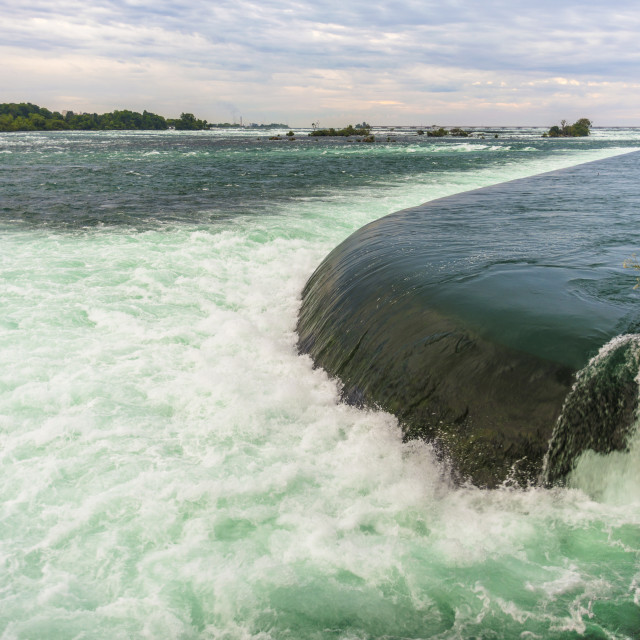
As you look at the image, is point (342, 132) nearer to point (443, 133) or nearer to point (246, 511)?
point (443, 133)

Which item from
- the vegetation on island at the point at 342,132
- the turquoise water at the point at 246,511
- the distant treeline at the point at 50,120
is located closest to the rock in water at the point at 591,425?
the turquoise water at the point at 246,511

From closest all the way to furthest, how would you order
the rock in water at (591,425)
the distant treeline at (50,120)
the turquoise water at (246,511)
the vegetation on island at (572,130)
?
the turquoise water at (246,511), the rock in water at (591,425), the vegetation on island at (572,130), the distant treeline at (50,120)

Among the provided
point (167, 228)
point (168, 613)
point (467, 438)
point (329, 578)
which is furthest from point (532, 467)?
point (167, 228)

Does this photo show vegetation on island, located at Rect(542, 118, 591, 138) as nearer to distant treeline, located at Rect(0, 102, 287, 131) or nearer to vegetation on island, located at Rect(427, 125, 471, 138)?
vegetation on island, located at Rect(427, 125, 471, 138)

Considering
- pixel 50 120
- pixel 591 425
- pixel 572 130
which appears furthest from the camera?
pixel 50 120

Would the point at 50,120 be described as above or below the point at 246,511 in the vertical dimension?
above

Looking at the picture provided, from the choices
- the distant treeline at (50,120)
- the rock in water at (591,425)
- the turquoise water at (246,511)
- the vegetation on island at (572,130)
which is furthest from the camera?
the distant treeline at (50,120)

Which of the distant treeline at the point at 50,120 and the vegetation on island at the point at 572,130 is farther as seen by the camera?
the distant treeline at the point at 50,120

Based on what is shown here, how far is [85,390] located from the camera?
6.34 metres

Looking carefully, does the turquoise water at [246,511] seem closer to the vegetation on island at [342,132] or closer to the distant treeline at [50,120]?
the vegetation on island at [342,132]

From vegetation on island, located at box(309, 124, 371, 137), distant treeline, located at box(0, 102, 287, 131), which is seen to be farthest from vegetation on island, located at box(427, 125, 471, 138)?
distant treeline, located at box(0, 102, 287, 131)

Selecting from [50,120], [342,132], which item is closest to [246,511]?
[342,132]

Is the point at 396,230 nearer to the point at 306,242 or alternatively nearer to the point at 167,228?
the point at 306,242

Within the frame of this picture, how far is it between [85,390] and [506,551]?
5.10m
